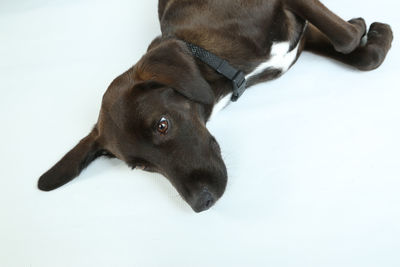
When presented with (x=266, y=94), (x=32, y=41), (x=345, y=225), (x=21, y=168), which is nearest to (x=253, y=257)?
(x=345, y=225)

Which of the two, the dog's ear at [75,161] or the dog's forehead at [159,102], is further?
the dog's ear at [75,161]

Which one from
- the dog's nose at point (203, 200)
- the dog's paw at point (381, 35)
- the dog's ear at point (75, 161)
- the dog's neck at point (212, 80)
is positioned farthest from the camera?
the dog's paw at point (381, 35)

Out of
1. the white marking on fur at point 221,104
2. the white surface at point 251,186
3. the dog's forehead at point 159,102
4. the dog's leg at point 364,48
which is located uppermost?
the dog's leg at point 364,48

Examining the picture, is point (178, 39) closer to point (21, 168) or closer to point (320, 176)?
point (320, 176)

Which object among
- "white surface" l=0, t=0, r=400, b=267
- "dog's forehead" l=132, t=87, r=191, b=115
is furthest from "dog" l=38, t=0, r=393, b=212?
"white surface" l=0, t=0, r=400, b=267

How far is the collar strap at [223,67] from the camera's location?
2.12m

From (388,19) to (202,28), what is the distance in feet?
4.01

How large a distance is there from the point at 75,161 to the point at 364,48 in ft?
5.74

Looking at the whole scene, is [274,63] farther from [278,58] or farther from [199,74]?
[199,74]

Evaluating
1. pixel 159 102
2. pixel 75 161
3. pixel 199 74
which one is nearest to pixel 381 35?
pixel 199 74

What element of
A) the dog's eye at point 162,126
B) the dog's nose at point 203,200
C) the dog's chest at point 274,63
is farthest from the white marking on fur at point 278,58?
the dog's nose at point 203,200

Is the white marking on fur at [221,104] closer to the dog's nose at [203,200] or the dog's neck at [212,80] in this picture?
the dog's neck at [212,80]

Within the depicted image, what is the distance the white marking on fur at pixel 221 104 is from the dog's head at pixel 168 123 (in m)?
0.26

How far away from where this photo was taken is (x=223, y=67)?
7.10 feet
